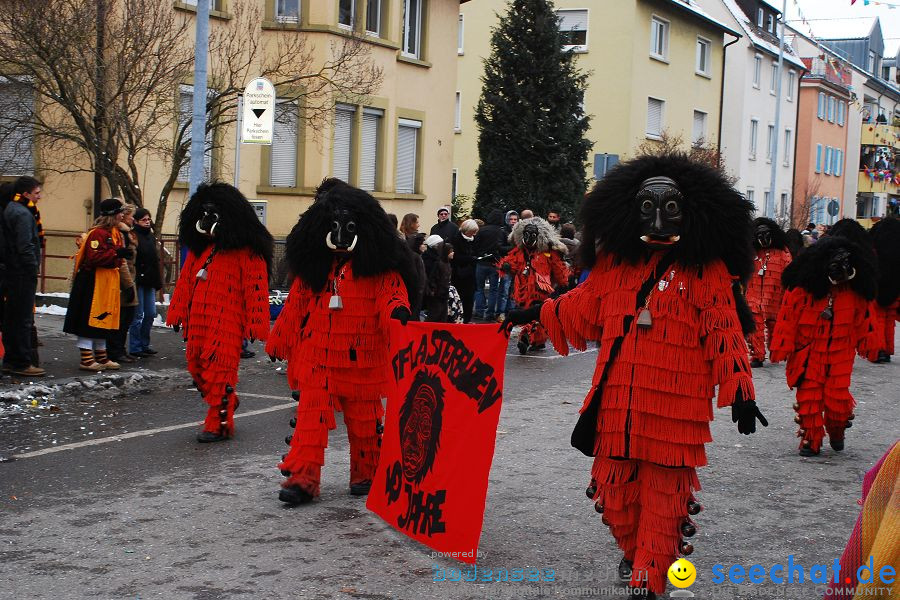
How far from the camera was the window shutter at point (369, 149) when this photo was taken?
73.8 ft

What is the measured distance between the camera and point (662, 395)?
15.7 feet

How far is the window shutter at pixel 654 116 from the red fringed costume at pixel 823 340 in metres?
29.0

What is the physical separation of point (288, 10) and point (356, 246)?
15637mm

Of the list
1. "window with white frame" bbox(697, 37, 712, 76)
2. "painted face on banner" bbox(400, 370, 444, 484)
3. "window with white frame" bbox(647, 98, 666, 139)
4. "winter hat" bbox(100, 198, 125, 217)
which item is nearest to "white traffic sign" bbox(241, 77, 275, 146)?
"winter hat" bbox(100, 198, 125, 217)

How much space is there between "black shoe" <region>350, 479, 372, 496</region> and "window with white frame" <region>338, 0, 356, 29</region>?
1627 cm

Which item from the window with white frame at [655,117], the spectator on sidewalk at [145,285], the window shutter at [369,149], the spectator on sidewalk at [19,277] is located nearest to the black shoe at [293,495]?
the spectator on sidewalk at [19,277]

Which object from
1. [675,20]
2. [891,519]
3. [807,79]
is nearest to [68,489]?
[891,519]

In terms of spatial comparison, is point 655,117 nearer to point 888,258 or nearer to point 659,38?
point 659,38

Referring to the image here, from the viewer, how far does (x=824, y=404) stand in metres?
8.35

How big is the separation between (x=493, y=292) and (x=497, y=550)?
12575 mm

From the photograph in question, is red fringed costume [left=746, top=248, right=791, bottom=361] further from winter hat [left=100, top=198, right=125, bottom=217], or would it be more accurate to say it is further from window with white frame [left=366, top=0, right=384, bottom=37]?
window with white frame [left=366, top=0, right=384, bottom=37]

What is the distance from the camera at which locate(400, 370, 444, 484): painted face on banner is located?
5625 millimetres

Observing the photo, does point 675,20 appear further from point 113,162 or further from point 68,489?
point 68,489

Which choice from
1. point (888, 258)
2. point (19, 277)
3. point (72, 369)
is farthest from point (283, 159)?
point (888, 258)
